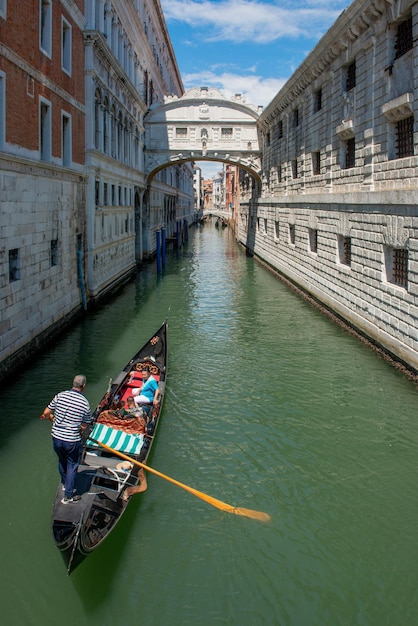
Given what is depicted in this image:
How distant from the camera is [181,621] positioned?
4.70m

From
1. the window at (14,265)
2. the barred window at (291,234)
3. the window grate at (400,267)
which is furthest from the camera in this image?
the barred window at (291,234)

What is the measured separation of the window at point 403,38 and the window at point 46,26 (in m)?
7.45

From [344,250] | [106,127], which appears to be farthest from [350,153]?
[106,127]

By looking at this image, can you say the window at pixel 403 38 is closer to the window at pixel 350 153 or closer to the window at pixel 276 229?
the window at pixel 350 153

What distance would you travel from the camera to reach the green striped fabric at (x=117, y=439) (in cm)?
681

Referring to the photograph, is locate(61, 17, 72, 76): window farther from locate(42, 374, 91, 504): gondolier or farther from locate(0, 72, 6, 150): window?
locate(42, 374, 91, 504): gondolier

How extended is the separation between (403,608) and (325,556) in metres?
0.87

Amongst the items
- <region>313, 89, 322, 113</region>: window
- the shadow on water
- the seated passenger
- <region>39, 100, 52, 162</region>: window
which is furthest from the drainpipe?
the shadow on water

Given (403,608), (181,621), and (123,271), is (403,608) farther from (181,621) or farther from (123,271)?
(123,271)

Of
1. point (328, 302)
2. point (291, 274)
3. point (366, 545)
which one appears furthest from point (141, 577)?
point (291, 274)

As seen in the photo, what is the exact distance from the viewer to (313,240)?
19219mm

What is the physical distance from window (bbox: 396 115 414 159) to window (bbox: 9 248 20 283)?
7963 millimetres

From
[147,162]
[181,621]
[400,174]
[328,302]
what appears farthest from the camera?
[147,162]

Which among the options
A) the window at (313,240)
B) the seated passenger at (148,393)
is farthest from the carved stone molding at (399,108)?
the seated passenger at (148,393)
